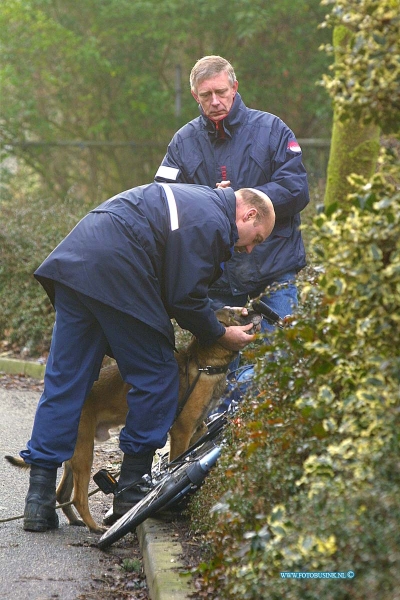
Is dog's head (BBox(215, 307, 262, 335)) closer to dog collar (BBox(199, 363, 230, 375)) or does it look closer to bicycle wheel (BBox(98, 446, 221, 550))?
dog collar (BBox(199, 363, 230, 375))

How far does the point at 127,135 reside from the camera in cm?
1494

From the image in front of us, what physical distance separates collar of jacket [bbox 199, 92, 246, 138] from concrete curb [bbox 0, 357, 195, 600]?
248 centimetres

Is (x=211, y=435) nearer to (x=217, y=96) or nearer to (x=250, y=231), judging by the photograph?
(x=250, y=231)

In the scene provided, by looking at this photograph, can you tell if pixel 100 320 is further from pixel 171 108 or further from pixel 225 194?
pixel 171 108

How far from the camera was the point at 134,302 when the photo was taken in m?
4.92

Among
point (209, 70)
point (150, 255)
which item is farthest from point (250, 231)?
point (209, 70)

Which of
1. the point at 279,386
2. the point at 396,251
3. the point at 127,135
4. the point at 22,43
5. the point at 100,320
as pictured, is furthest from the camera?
the point at 127,135

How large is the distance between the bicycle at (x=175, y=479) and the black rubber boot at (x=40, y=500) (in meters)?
0.27

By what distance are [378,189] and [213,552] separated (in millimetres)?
1599

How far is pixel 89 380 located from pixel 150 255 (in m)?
0.80

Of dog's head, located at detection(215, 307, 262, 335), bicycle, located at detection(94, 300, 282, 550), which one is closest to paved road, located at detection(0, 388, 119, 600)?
bicycle, located at detection(94, 300, 282, 550)

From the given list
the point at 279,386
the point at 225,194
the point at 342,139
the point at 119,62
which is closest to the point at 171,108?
the point at 119,62

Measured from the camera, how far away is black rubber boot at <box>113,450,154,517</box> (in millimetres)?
5121

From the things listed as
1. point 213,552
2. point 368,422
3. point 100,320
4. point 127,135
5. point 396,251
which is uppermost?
point 396,251
